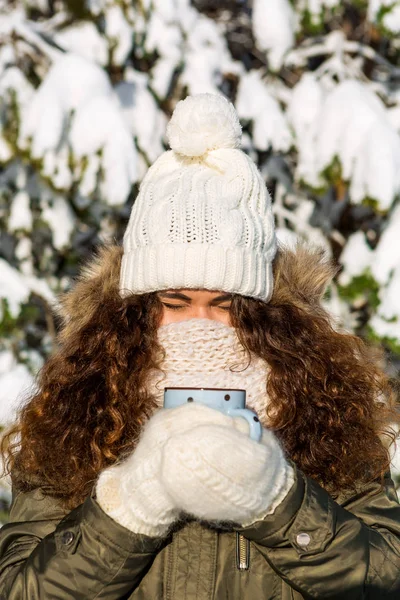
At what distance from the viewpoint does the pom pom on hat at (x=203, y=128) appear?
1740 mm

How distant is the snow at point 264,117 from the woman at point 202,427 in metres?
2.05

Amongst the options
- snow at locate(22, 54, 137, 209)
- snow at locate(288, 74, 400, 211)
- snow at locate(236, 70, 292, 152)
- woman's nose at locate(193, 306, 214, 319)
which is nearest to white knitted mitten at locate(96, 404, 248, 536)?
woman's nose at locate(193, 306, 214, 319)

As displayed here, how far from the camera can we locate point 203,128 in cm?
174

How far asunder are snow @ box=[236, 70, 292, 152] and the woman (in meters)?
2.05

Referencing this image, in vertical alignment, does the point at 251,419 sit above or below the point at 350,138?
above

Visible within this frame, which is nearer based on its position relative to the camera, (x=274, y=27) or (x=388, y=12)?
(x=388, y=12)

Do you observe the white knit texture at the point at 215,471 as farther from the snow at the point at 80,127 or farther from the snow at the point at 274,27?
the snow at the point at 274,27

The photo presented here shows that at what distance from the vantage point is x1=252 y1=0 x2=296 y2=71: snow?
400cm

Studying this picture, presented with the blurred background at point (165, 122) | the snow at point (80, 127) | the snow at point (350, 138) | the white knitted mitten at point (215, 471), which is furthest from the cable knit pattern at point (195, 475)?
the snow at point (350, 138)

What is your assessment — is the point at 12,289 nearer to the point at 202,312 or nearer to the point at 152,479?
the point at 202,312

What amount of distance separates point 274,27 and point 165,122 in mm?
789

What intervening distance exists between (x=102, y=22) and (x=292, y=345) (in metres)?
2.56

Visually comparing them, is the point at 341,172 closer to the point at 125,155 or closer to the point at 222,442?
the point at 125,155

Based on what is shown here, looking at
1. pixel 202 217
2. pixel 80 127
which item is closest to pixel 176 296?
pixel 202 217
